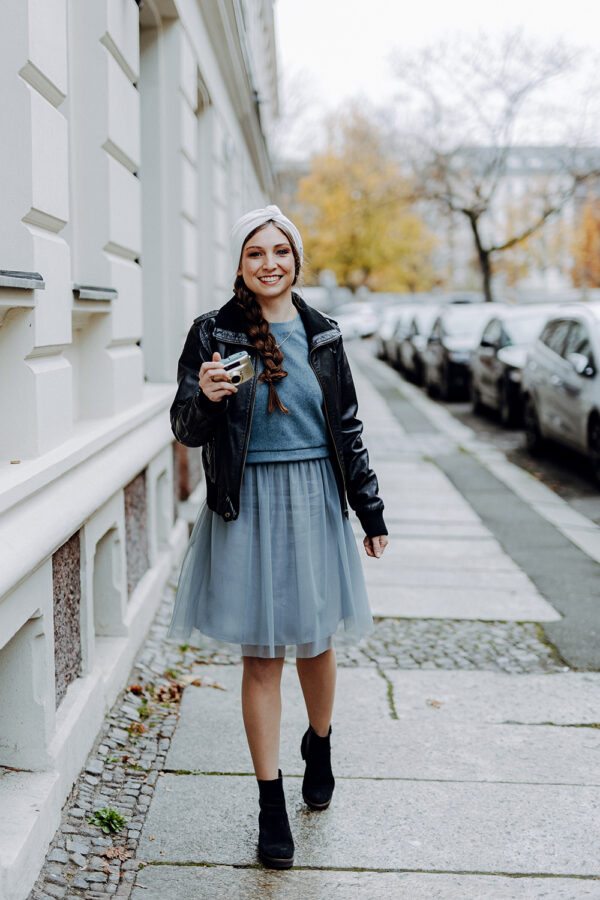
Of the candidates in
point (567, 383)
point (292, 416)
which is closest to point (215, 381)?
point (292, 416)

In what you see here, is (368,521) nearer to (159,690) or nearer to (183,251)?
(159,690)

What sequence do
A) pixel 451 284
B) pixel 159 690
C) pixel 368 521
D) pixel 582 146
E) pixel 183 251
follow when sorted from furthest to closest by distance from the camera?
pixel 451 284 < pixel 582 146 < pixel 183 251 < pixel 159 690 < pixel 368 521

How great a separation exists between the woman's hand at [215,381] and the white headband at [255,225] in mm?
458

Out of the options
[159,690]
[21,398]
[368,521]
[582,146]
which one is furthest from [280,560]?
[582,146]

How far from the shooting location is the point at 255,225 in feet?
10.3

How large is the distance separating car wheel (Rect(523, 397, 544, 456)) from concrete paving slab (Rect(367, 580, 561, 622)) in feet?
19.1

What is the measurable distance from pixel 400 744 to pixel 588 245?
51.2 meters

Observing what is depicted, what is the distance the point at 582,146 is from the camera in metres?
27.3

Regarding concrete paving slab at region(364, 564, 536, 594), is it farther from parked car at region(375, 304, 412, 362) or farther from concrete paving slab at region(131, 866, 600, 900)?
parked car at region(375, 304, 412, 362)

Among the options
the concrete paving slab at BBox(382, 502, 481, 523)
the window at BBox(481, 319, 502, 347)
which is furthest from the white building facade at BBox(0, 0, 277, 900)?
the window at BBox(481, 319, 502, 347)

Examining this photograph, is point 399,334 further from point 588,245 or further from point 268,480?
point 588,245

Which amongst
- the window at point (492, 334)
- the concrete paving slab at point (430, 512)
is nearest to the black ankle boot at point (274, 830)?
the concrete paving slab at point (430, 512)

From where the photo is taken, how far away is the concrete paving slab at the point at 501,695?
4.38m

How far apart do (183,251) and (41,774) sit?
4.52m
